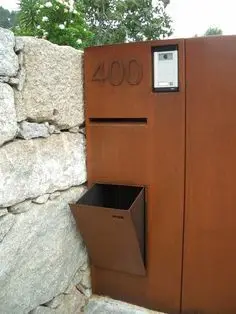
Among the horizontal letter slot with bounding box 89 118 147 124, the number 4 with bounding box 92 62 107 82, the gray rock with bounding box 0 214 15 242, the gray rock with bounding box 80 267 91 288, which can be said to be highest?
the number 4 with bounding box 92 62 107 82

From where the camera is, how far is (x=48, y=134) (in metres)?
2.02

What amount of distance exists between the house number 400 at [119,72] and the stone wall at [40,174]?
132 millimetres

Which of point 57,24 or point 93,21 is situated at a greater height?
point 93,21

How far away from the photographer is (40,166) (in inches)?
76.5

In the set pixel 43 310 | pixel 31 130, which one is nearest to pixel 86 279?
pixel 43 310

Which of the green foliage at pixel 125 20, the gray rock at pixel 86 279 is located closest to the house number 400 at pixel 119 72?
the gray rock at pixel 86 279

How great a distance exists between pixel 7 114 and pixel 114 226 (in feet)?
2.74

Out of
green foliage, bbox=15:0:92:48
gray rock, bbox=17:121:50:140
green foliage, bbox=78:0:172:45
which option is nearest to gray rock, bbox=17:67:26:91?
gray rock, bbox=17:121:50:140

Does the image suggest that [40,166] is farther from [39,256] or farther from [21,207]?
[39,256]

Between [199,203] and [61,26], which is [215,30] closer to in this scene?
[61,26]

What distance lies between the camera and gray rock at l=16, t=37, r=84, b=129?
1.87 m

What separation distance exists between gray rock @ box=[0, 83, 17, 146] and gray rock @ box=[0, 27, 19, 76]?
2.8 inches

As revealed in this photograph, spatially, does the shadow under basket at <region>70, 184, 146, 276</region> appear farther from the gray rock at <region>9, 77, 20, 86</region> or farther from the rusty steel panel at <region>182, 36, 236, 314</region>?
the gray rock at <region>9, 77, 20, 86</region>

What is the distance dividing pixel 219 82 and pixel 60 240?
1.24 m
